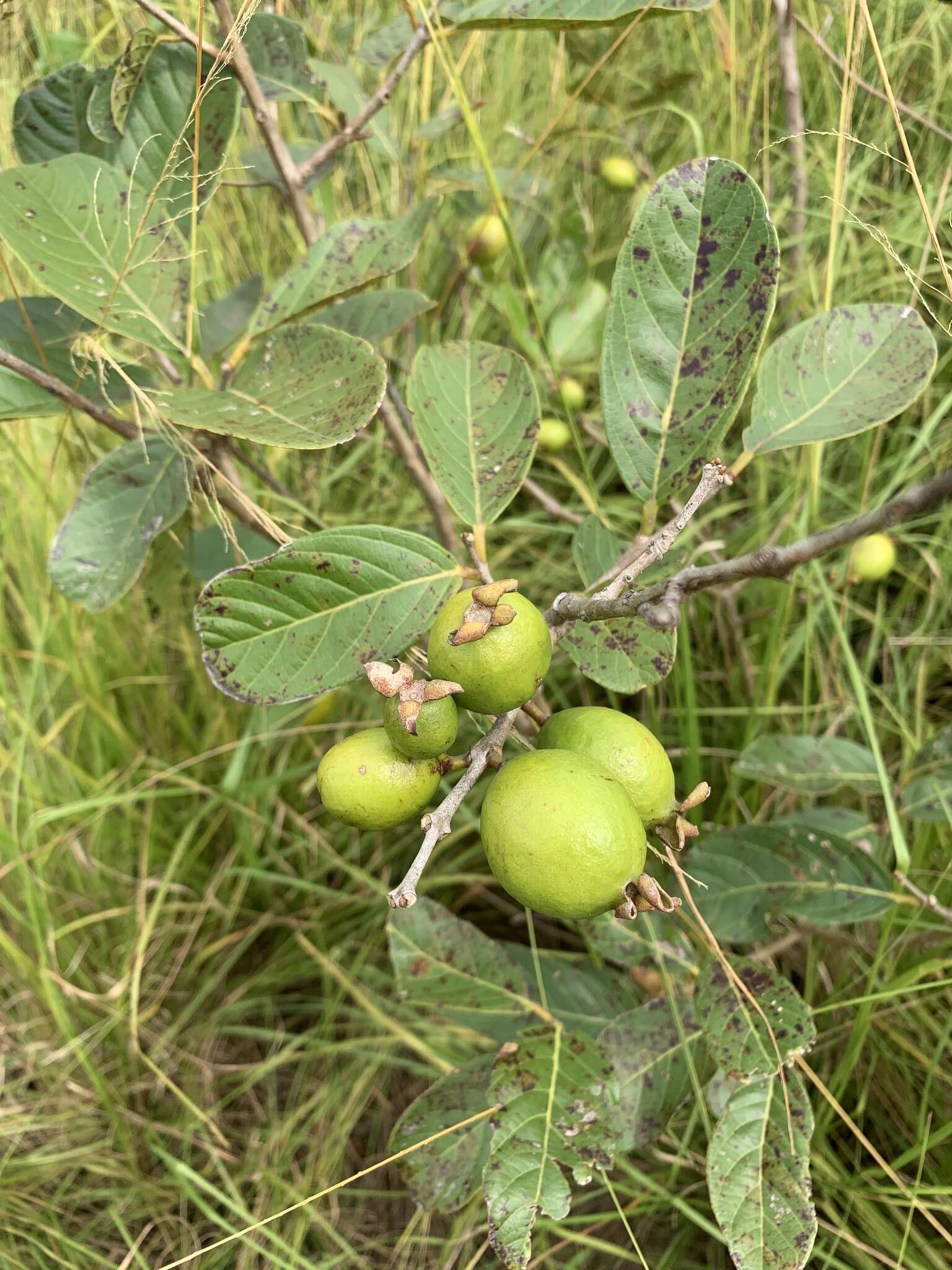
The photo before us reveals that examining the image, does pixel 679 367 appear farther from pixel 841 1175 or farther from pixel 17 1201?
pixel 17 1201

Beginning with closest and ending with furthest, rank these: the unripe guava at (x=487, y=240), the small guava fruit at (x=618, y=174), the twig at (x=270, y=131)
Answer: the twig at (x=270, y=131), the unripe guava at (x=487, y=240), the small guava fruit at (x=618, y=174)

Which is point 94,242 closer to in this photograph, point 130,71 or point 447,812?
point 130,71

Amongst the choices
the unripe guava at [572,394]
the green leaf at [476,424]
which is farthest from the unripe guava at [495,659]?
the unripe guava at [572,394]

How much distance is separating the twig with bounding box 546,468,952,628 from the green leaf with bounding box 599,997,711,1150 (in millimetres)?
722

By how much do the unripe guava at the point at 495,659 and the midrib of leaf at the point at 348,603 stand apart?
4.9 inches

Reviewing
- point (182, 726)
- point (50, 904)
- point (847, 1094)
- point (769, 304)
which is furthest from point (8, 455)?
point (847, 1094)

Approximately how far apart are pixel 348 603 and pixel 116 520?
0.46 m

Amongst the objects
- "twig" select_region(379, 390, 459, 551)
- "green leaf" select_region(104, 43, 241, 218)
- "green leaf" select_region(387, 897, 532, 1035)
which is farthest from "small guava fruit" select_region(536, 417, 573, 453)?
"green leaf" select_region(387, 897, 532, 1035)

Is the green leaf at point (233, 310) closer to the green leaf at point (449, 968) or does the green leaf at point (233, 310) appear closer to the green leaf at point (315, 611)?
the green leaf at point (315, 611)

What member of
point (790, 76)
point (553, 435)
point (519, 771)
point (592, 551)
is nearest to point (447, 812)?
point (519, 771)

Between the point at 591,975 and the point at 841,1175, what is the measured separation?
473 millimetres

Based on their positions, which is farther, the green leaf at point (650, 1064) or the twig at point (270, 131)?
the green leaf at point (650, 1064)

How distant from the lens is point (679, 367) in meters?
0.91

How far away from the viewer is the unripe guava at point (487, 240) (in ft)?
5.21
